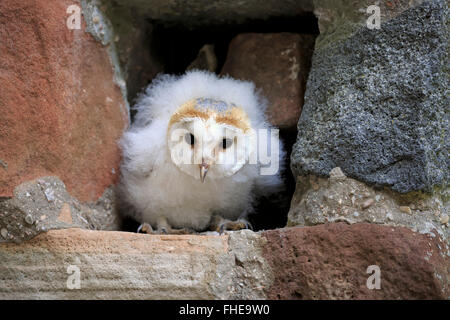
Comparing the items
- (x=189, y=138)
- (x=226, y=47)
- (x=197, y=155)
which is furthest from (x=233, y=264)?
(x=226, y=47)

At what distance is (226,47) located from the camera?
127 inches

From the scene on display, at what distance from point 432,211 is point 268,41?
136cm

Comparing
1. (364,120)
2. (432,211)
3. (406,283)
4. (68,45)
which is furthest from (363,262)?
(68,45)

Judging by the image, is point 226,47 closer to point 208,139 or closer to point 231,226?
point 208,139

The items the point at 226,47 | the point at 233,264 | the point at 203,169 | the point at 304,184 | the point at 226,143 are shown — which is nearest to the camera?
the point at 233,264

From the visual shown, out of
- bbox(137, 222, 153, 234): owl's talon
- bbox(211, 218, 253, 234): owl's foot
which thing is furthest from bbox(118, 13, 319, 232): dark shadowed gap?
bbox(211, 218, 253, 234): owl's foot

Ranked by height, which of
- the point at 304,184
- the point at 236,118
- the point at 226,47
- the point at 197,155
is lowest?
the point at 304,184

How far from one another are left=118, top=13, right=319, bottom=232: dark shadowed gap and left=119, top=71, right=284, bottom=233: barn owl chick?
5.5 inches

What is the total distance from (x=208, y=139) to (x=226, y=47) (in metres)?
1.05

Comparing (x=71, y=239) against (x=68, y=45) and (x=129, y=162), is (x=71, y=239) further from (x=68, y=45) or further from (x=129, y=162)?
(x=68, y=45)

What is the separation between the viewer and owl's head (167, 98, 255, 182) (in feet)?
7.79

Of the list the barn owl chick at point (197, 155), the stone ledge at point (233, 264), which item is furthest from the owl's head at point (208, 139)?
the stone ledge at point (233, 264)

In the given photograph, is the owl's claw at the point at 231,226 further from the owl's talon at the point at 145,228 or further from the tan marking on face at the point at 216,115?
the tan marking on face at the point at 216,115

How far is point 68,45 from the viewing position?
2303mm
